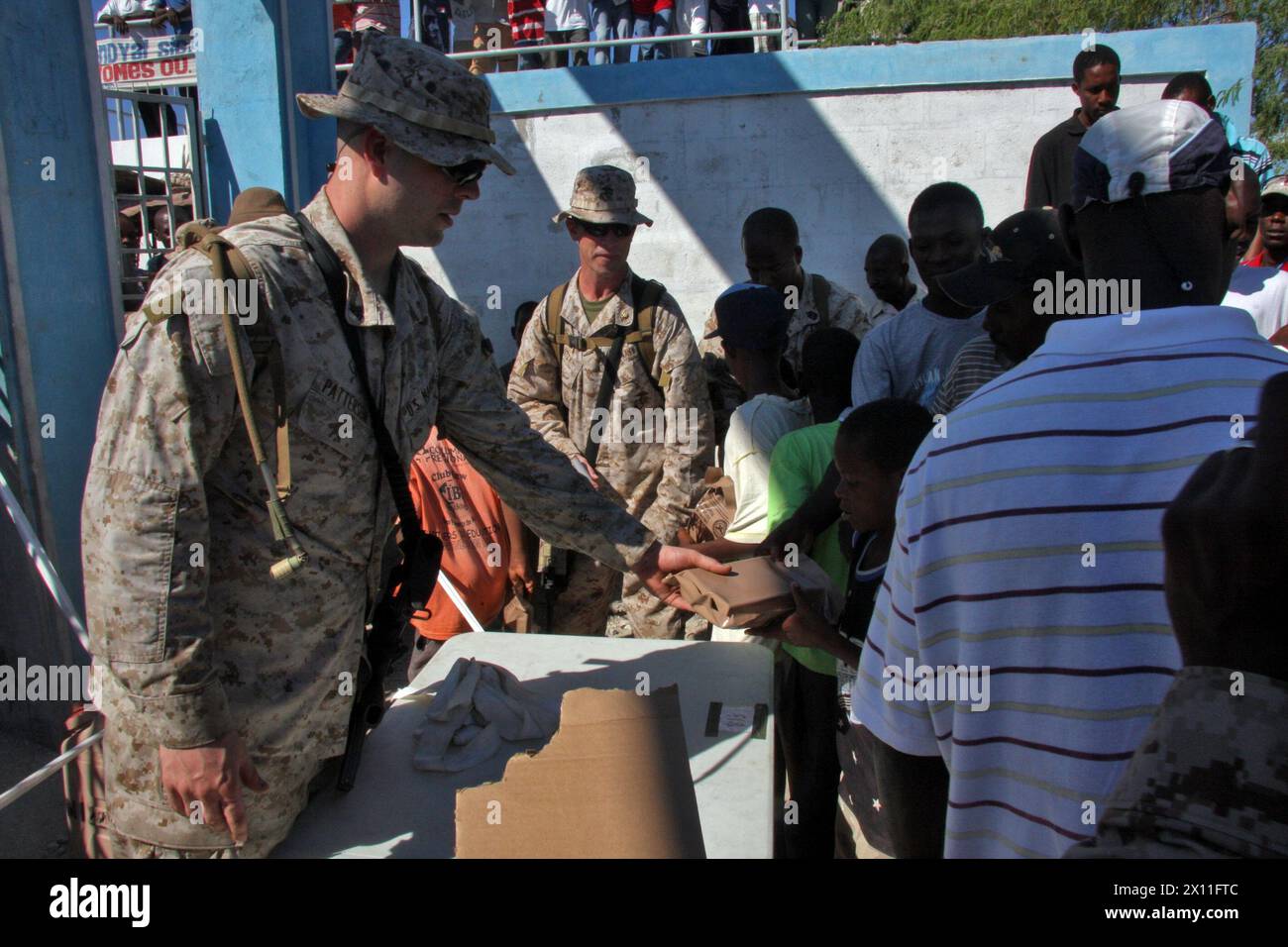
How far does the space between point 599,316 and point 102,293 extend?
2156mm

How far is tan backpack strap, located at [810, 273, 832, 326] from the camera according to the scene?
4203 mm

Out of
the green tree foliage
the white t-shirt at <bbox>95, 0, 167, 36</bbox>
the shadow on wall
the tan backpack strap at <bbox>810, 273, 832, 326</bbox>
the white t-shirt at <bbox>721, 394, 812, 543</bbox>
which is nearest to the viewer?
the white t-shirt at <bbox>721, 394, 812, 543</bbox>

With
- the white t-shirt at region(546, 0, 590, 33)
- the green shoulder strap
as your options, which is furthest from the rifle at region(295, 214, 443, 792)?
the white t-shirt at region(546, 0, 590, 33)

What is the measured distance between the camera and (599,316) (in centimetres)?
402

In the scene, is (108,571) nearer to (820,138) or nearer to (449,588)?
(449,588)

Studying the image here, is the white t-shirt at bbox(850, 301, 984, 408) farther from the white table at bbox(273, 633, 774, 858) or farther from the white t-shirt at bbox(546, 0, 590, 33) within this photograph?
the white t-shirt at bbox(546, 0, 590, 33)

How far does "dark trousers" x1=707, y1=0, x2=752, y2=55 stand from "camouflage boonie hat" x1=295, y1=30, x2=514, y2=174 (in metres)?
6.25

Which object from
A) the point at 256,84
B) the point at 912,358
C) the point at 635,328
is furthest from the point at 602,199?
the point at 256,84

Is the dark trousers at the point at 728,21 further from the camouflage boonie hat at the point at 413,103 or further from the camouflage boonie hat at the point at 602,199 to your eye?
the camouflage boonie hat at the point at 413,103

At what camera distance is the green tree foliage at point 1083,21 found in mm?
10742

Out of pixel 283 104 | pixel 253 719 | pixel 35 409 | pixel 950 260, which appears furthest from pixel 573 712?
pixel 283 104

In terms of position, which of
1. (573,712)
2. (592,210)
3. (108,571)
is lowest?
(573,712)

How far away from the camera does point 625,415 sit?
402 centimetres
